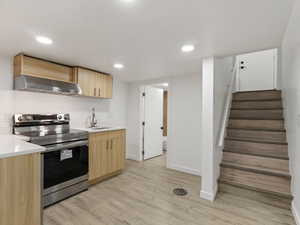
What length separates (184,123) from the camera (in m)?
3.71

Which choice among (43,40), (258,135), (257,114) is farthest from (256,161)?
(43,40)

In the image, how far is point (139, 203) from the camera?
2.35 meters

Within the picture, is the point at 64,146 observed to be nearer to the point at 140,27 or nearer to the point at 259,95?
the point at 140,27

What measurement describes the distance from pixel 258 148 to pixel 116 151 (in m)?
2.67

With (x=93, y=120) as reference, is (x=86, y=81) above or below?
above

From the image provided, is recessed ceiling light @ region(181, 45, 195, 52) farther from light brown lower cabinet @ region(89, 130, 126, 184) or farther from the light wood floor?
the light wood floor

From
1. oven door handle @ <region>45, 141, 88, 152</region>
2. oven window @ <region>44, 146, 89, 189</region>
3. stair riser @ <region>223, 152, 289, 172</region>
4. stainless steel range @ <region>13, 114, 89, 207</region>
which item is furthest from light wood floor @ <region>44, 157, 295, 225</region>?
oven door handle @ <region>45, 141, 88, 152</region>

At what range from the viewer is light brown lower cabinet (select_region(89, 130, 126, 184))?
9.39ft

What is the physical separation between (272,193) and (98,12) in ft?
10.5

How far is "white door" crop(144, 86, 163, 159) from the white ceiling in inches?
82.6

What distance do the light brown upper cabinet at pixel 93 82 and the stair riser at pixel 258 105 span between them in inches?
118

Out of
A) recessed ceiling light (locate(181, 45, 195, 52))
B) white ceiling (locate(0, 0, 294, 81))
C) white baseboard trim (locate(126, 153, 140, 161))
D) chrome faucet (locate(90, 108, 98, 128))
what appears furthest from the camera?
white baseboard trim (locate(126, 153, 140, 161))

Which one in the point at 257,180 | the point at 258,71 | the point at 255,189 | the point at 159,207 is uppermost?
the point at 258,71

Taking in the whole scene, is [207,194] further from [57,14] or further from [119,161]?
[57,14]
